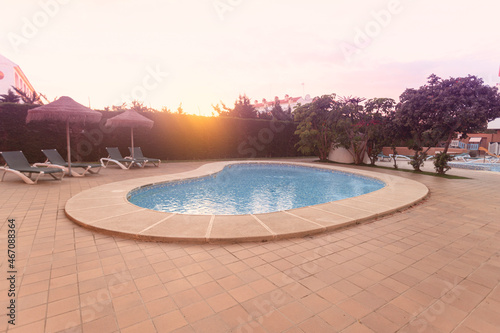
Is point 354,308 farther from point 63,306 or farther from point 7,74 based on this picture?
point 7,74

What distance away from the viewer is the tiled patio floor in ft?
6.56

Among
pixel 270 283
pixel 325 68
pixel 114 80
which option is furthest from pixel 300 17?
pixel 114 80

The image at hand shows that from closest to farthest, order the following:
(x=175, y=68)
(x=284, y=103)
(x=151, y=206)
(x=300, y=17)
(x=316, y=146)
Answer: (x=151, y=206) → (x=300, y=17) → (x=175, y=68) → (x=316, y=146) → (x=284, y=103)

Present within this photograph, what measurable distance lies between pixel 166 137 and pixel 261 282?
1545 centimetres

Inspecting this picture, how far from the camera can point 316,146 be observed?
19109 millimetres

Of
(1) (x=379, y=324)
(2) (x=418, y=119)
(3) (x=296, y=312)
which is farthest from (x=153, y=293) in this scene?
(2) (x=418, y=119)

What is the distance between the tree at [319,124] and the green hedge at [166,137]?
10.3ft

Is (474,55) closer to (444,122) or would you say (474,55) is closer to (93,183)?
(444,122)

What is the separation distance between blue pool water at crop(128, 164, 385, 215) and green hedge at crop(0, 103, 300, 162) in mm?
7064

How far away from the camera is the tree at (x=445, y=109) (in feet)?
32.2

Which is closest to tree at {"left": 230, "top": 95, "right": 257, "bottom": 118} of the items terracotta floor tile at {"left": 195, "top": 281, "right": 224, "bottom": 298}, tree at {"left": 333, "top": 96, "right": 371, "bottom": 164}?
tree at {"left": 333, "top": 96, "right": 371, "bottom": 164}

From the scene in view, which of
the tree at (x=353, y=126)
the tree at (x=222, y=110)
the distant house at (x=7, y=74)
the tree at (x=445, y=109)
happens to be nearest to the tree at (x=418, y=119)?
the tree at (x=445, y=109)

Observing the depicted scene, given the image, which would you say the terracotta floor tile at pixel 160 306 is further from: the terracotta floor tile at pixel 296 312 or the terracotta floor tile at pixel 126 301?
the terracotta floor tile at pixel 296 312

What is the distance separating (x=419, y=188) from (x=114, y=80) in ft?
50.2
